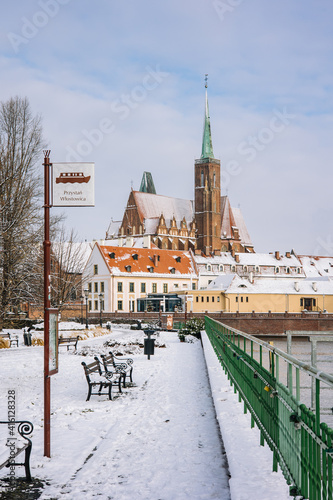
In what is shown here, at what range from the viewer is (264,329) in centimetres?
7062

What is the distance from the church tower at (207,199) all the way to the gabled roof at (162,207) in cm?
358

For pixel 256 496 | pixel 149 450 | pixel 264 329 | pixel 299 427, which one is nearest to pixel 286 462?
pixel 256 496

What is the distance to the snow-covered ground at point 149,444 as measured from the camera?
6301 mm

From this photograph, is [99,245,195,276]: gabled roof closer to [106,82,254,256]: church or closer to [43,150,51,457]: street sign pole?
[106,82,254,256]: church

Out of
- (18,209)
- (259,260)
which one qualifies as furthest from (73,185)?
(259,260)

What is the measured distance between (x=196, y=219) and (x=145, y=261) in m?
41.8

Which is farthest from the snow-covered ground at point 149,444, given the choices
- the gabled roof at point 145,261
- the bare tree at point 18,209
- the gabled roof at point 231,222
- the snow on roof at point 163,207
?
the gabled roof at point 231,222

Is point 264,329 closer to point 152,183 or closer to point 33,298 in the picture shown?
point 33,298

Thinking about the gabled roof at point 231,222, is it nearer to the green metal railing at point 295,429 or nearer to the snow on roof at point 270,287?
the snow on roof at point 270,287

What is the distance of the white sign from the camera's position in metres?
8.02

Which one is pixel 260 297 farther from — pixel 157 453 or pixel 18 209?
pixel 157 453

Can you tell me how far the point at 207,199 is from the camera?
4783 inches

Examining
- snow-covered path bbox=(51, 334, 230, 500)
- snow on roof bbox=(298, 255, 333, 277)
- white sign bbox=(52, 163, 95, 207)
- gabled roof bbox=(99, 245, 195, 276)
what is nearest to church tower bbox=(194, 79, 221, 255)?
snow on roof bbox=(298, 255, 333, 277)

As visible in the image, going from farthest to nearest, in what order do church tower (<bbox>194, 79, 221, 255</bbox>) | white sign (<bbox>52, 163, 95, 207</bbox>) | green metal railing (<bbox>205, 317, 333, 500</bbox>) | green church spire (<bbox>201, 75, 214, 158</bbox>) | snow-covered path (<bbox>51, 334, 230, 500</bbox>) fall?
green church spire (<bbox>201, 75, 214, 158</bbox>), church tower (<bbox>194, 79, 221, 255</bbox>), white sign (<bbox>52, 163, 95, 207</bbox>), snow-covered path (<bbox>51, 334, 230, 500</bbox>), green metal railing (<bbox>205, 317, 333, 500</bbox>)
